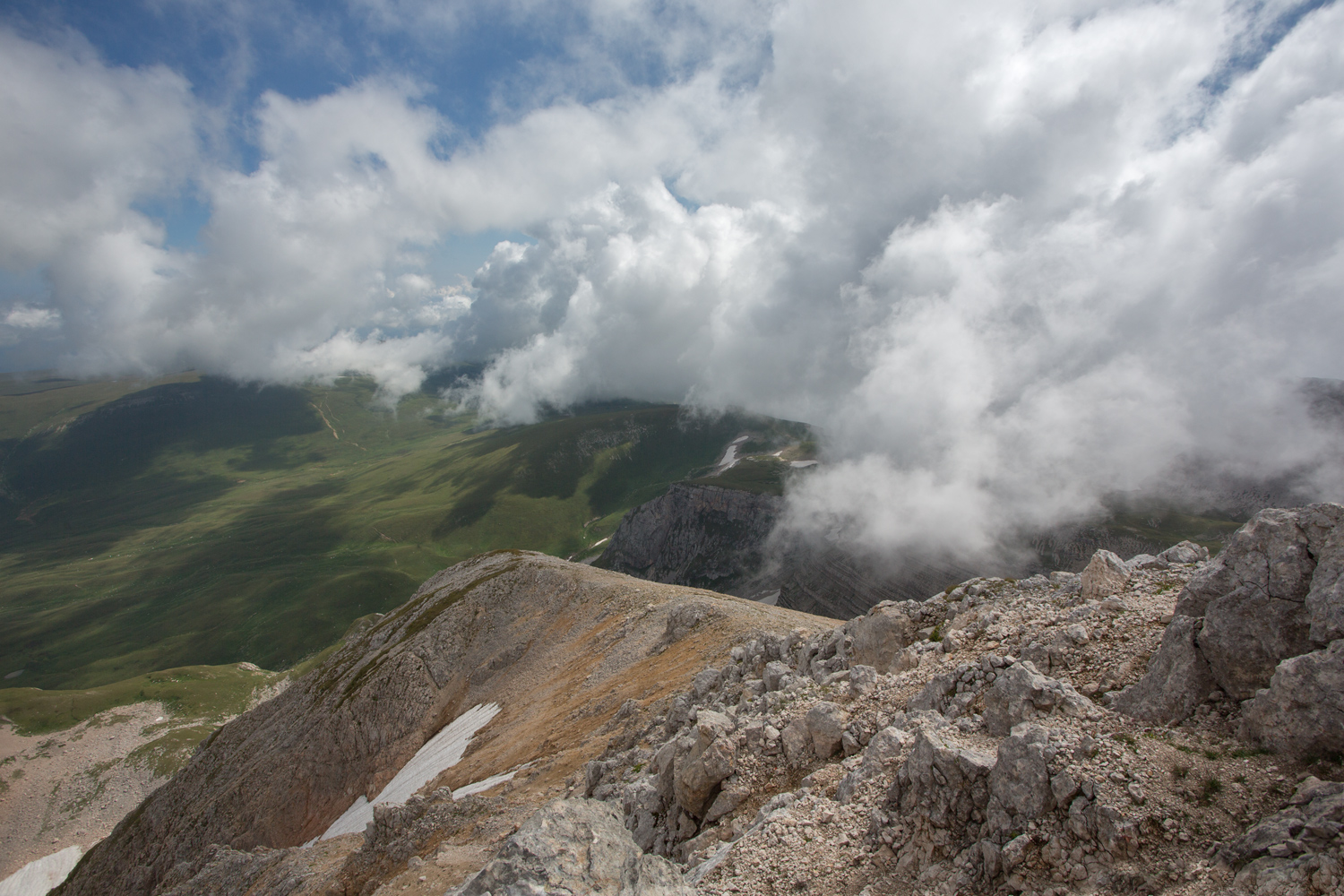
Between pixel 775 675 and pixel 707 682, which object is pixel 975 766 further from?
pixel 707 682

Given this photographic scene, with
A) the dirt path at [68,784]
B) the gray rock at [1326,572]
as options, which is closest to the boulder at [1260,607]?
the gray rock at [1326,572]

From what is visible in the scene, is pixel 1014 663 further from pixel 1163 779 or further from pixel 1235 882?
pixel 1235 882

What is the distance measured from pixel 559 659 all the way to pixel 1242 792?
67.7 meters

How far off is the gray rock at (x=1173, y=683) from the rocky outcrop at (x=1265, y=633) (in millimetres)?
24

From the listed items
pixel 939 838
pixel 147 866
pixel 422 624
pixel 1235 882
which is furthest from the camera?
pixel 422 624

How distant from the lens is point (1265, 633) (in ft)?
46.1

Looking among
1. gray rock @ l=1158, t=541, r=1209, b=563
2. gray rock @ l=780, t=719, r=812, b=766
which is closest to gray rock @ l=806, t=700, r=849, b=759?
gray rock @ l=780, t=719, r=812, b=766

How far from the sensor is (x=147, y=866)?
6366 centimetres

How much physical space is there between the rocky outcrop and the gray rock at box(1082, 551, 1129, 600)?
17.9 feet

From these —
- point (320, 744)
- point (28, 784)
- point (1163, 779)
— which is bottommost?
point (28, 784)

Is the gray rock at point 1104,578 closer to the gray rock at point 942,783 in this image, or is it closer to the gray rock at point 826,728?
the gray rock at point 942,783

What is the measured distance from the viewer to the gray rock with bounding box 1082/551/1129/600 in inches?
840

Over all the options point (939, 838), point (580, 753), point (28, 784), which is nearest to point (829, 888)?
point (939, 838)

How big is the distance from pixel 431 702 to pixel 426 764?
14.3 meters
